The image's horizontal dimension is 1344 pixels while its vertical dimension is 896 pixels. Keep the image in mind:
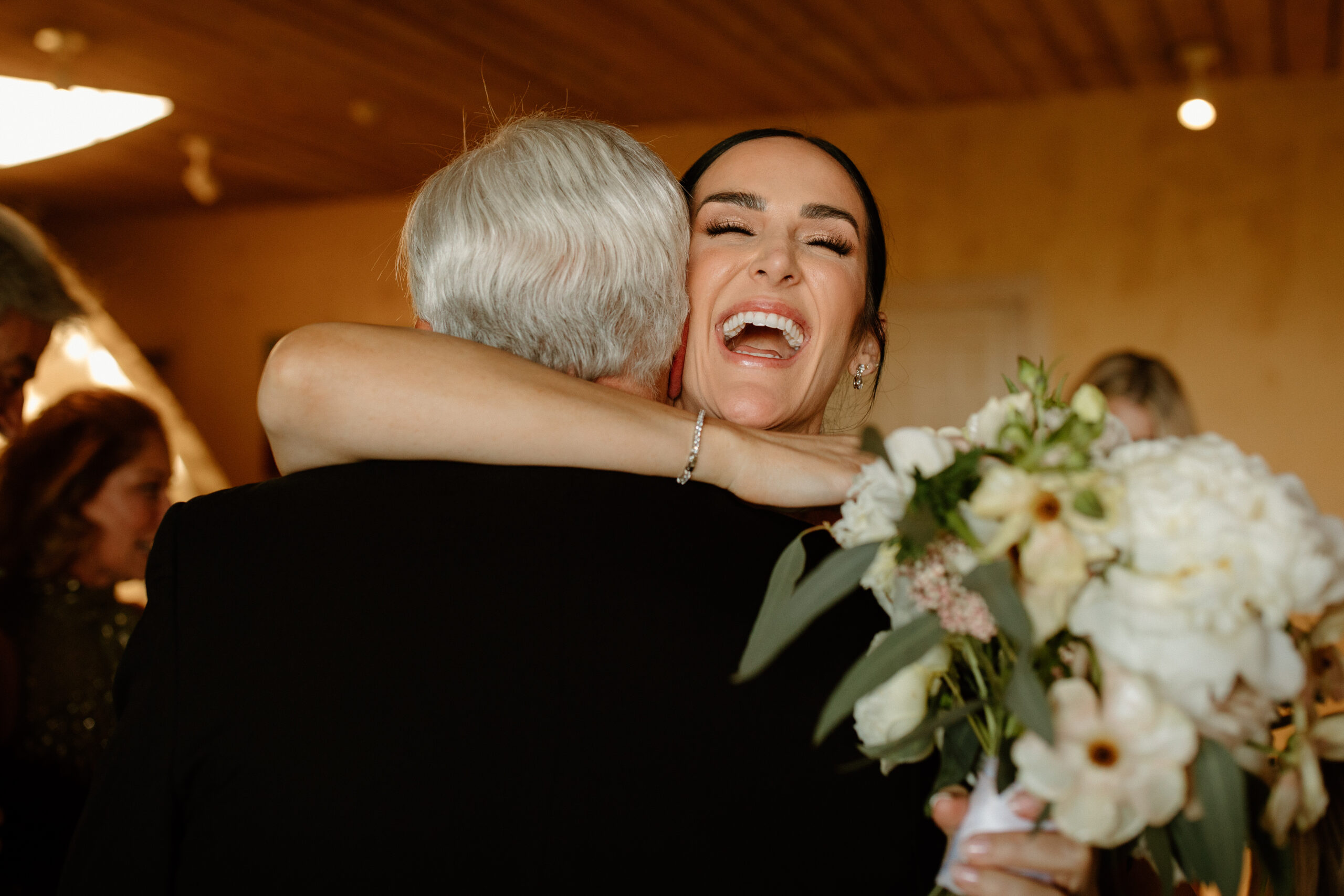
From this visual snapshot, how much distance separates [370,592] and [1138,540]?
0.62 m

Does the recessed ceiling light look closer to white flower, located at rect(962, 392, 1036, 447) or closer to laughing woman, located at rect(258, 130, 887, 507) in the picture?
laughing woman, located at rect(258, 130, 887, 507)

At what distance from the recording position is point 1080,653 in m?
0.73

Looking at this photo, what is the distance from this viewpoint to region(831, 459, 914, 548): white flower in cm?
76

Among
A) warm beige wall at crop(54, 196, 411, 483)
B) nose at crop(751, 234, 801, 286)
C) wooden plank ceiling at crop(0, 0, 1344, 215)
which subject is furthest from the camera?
warm beige wall at crop(54, 196, 411, 483)

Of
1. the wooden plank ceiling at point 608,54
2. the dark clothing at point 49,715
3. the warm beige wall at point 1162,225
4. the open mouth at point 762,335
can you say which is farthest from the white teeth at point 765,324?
the warm beige wall at point 1162,225

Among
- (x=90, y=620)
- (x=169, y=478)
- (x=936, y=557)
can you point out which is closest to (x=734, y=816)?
(x=936, y=557)

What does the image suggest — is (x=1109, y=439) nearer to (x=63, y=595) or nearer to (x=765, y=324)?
(x=765, y=324)

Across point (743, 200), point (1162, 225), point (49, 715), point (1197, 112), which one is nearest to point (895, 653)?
point (743, 200)

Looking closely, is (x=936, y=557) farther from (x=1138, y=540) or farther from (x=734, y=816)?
(x=734, y=816)

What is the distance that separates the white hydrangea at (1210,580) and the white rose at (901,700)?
0.13 meters

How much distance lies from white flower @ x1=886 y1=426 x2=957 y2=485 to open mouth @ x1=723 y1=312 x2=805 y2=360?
846mm

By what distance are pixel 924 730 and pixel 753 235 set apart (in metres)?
1.03

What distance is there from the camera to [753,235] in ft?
5.30

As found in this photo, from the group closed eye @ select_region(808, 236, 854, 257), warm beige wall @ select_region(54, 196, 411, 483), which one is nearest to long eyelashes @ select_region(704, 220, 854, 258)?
closed eye @ select_region(808, 236, 854, 257)
